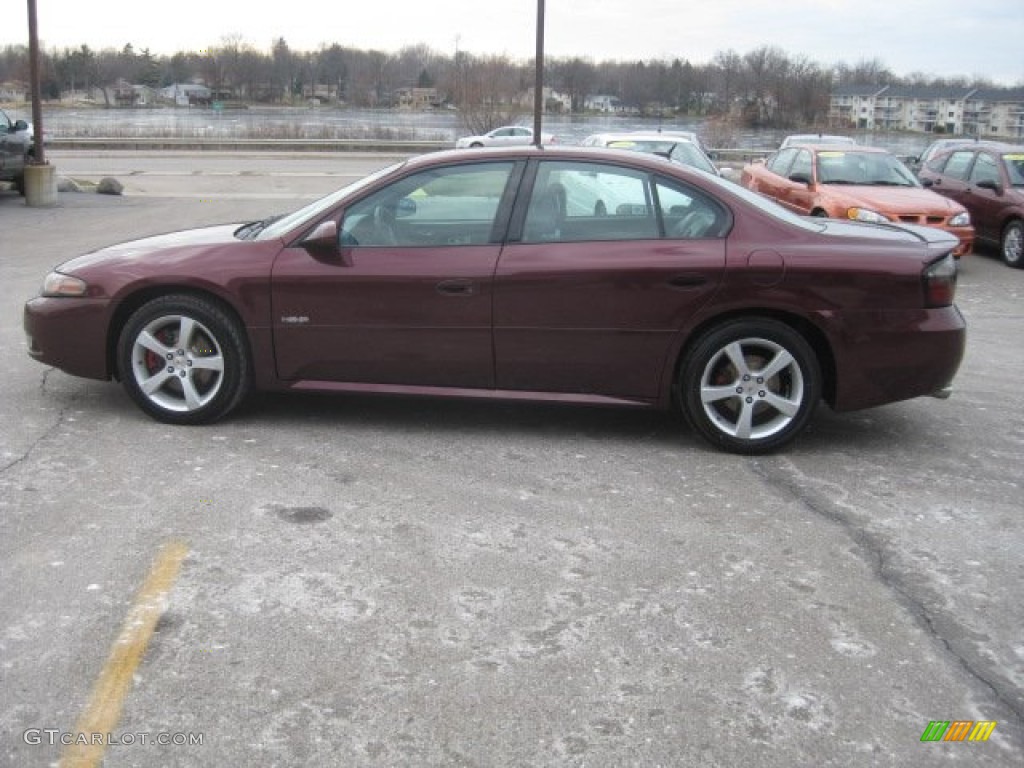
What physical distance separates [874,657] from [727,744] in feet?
2.50

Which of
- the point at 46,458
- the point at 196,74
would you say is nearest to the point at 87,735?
the point at 46,458

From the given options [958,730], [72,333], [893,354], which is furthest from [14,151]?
[958,730]

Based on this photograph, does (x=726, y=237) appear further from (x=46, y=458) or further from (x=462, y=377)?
(x=46, y=458)

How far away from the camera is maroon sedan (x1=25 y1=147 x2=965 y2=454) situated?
17.5ft

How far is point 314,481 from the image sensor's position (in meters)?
4.93

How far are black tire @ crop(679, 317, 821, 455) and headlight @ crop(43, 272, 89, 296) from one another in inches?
129

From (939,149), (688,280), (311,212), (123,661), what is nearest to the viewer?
(123,661)

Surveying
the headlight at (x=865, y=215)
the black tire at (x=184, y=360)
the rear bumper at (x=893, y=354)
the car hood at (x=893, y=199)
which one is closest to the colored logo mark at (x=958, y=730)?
the rear bumper at (x=893, y=354)

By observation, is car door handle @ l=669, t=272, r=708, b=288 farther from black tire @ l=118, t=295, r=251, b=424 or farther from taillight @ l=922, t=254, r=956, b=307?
black tire @ l=118, t=295, r=251, b=424

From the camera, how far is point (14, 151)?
61.3 feet

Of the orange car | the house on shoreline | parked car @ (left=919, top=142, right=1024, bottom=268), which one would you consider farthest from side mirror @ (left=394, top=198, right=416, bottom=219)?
the house on shoreline

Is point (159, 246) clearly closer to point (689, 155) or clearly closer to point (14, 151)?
point (689, 155)

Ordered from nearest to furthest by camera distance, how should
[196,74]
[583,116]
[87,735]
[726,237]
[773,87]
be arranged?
1. [87,735]
2. [726,237]
3. [773,87]
4. [583,116]
5. [196,74]

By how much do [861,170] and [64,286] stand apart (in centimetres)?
1100
